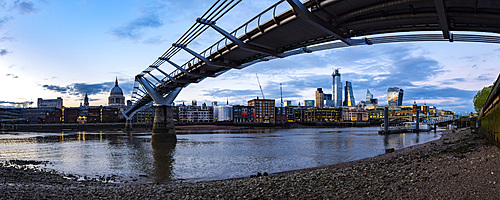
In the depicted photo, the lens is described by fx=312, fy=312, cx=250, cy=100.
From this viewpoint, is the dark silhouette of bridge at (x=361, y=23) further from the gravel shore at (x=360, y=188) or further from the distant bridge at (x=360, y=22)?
the gravel shore at (x=360, y=188)

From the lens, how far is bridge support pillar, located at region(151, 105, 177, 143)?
53594 millimetres

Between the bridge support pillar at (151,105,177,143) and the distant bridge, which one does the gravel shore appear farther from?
the bridge support pillar at (151,105,177,143)

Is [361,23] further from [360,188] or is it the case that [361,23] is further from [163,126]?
[163,126]

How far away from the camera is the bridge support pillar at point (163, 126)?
53.6 metres

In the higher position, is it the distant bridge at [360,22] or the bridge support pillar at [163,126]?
the distant bridge at [360,22]

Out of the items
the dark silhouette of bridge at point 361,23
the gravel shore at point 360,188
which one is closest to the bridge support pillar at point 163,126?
the dark silhouette of bridge at point 361,23

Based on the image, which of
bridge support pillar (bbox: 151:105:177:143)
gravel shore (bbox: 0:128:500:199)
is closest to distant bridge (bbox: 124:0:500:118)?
gravel shore (bbox: 0:128:500:199)

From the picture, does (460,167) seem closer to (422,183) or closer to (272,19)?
(422,183)

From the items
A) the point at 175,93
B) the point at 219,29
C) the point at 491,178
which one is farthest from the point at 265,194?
the point at 175,93

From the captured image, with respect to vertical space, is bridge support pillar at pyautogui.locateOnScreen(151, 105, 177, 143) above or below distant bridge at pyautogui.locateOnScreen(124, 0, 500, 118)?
below

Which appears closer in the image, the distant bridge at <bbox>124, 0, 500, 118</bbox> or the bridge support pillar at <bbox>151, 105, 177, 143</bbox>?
the distant bridge at <bbox>124, 0, 500, 118</bbox>

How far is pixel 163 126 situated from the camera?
2157 inches

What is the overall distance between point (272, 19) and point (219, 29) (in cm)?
459

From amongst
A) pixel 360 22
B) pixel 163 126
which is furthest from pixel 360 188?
pixel 163 126
